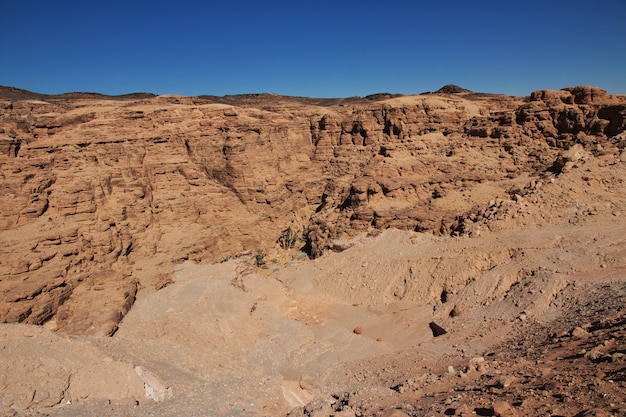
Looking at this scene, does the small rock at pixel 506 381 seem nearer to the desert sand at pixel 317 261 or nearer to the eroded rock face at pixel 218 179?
the desert sand at pixel 317 261

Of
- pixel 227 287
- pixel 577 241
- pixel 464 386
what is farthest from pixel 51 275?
pixel 577 241

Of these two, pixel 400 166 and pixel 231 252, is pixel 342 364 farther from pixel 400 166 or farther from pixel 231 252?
pixel 400 166

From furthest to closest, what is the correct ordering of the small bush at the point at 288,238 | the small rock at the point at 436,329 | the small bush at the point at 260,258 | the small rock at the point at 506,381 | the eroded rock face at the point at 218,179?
the small bush at the point at 288,238
the small bush at the point at 260,258
the eroded rock face at the point at 218,179
the small rock at the point at 436,329
the small rock at the point at 506,381

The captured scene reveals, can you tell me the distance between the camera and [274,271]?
19656mm

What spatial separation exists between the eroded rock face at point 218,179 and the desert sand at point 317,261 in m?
0.10

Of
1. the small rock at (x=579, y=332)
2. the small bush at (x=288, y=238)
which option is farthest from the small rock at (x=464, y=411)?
the small bush at (x=288, y=238)

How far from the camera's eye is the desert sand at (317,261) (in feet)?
23.8

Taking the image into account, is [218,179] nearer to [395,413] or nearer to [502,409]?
[395,413]

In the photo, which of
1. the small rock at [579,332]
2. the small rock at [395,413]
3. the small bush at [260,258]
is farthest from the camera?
the small bush at [260,258]

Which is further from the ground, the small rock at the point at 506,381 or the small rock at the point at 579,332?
the small rock at the point at 579,332

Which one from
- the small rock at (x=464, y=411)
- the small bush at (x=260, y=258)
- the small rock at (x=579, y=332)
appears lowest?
the small bush at (x=260, y=258)

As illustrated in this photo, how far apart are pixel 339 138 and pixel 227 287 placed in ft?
53.3

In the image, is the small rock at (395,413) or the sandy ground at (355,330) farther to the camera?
the sandy ground at (355,330)

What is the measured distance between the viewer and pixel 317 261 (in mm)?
19094
